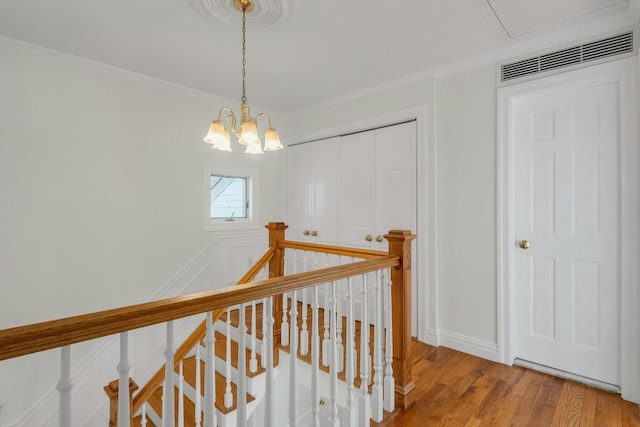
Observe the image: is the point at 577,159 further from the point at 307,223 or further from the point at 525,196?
the point at 307,223

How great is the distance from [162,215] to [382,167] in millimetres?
2274

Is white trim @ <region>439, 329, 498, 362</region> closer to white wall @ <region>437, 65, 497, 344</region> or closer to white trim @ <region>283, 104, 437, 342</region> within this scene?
white wall @ <region>437, 65, 497, 344</region>

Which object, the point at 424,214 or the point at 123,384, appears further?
the point at 424,214

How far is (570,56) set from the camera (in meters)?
2.16

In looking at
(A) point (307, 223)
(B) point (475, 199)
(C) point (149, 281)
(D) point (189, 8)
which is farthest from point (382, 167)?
(C) point (149, 281)

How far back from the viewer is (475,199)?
8.46 ft

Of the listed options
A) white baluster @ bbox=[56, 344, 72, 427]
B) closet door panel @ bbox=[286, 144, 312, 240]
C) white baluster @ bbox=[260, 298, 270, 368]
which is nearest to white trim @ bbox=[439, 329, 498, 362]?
white baluster @ bbox=[260, 298, 270, 368]

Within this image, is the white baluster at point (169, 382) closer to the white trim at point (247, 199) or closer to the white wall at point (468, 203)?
the white wall at point (468, 203)

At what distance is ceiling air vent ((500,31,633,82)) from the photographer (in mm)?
1998

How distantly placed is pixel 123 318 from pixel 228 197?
2997 mm

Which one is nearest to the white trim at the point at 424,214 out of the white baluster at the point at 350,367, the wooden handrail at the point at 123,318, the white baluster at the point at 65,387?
the white baluster at the point at 350,367

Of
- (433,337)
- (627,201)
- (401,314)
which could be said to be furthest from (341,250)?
(627,201)

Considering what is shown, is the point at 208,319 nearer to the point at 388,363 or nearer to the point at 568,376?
the point at 388,363

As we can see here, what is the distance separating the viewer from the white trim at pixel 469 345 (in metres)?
2.48
